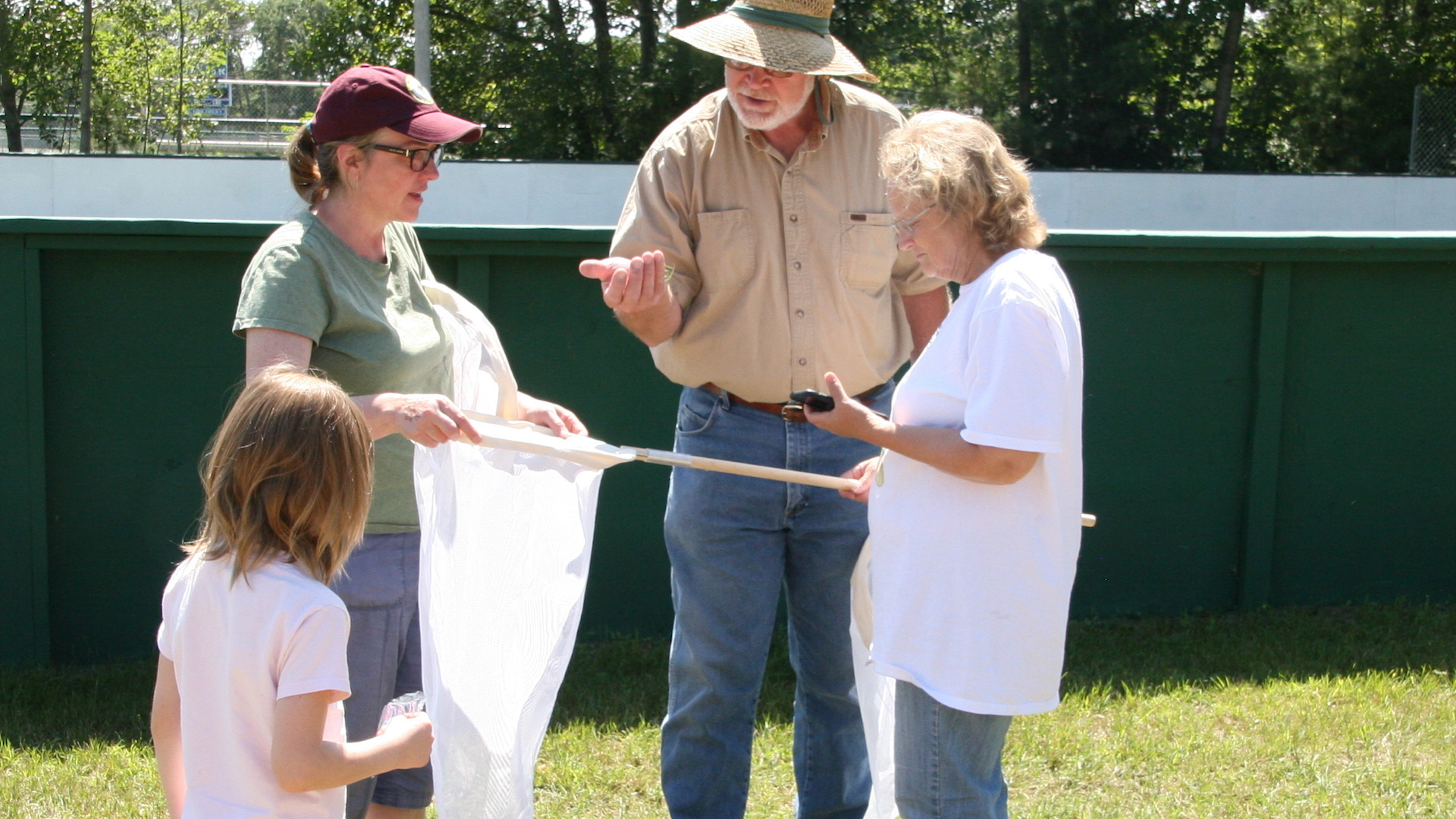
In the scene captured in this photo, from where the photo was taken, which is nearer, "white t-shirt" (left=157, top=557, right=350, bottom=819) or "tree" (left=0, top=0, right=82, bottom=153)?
"white t-shirt" (left=157, top=557, right=350, bottom=819)

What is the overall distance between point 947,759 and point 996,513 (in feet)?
1.35

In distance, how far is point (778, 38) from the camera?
8.92ft

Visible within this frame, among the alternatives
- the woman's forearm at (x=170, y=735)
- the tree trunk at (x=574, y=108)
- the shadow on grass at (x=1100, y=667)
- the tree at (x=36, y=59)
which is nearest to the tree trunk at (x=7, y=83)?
the tree at (x=36, y=59)

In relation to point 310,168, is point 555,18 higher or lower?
higher

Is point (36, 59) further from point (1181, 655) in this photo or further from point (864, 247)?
point (864, 247)

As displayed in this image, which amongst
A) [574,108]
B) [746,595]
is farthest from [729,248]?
[574,108]

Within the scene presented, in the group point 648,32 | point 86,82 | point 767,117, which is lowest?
point 767,117

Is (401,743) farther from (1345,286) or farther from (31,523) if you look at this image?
(1345,286)

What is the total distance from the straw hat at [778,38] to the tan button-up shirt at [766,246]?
122mm

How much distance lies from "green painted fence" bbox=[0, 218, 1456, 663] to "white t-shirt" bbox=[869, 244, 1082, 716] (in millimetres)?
2549

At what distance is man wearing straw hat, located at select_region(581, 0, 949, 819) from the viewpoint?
2.79 meters

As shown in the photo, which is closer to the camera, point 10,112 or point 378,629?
point 378,629

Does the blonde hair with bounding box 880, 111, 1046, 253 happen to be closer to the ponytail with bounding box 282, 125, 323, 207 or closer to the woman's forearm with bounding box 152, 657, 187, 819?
the ponytail with bounding box 282, 125, 323, 207

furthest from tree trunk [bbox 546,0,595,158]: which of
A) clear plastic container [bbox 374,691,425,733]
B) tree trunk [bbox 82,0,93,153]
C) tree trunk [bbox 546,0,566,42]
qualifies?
clear plastic container [bbox 374,691,425,733]
